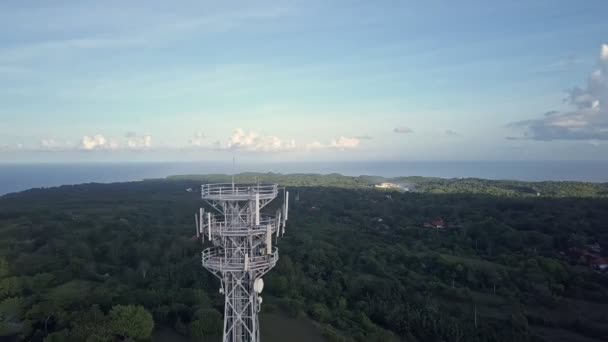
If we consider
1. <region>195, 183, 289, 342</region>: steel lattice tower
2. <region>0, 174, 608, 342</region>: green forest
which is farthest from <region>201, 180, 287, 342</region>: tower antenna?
<region>0, 174, 608, 342</region>: green forest

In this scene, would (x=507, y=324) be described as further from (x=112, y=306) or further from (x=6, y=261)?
(x=6, y=261)

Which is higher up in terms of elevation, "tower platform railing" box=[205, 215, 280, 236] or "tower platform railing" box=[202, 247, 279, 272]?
"tower platform railing" box=[205, 215, 280, 236]

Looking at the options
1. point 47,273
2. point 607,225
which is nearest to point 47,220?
point 47,273

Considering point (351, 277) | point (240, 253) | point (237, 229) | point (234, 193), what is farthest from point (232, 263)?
point (351, 277)

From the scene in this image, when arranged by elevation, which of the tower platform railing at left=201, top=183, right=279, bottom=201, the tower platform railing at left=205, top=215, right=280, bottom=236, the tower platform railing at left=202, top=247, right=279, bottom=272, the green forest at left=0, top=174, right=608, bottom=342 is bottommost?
the green forest at left=0, top=174, right=608, bottom=342

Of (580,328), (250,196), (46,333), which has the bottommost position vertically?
(580,328)

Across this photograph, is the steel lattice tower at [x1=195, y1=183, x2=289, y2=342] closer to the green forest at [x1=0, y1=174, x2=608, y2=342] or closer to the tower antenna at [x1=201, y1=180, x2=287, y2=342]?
the tower antenna at [x1=201, y1=180, x2=287, y2=342]

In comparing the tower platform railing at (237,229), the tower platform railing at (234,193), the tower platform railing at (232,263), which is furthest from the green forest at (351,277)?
the tower platform railing at (237,229)

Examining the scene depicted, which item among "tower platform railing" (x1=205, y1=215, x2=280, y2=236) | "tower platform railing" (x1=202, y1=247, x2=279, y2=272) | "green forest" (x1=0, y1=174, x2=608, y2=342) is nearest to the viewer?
"tower platform railing" (x1=205, y1=215, x2=280, y2=236)
